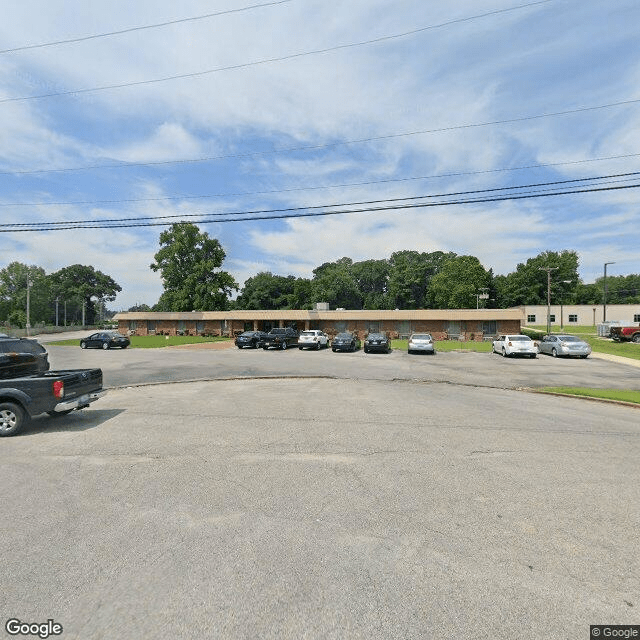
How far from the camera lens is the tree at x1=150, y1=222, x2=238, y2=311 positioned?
5528 centimetres

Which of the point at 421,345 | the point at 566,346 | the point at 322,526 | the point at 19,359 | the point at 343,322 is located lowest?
the point at 322,526

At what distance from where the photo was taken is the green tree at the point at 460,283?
82.2 m

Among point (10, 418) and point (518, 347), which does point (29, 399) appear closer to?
point (10, 418)

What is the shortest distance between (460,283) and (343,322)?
48627mm

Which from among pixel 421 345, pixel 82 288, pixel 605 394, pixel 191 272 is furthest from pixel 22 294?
pixel 605 394

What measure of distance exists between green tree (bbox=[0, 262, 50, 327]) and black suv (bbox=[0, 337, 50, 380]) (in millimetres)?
99495

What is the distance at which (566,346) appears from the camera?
26.5m

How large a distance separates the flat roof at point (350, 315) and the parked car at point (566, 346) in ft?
41.2

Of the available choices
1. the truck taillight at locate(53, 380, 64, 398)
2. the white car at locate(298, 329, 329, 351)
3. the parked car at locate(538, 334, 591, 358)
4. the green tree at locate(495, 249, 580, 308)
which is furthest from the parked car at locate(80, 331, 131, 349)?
the green tree at locate(495, 249, 580, 308)

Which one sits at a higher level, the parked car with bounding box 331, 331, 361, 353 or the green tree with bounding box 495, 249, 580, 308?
the green tree with bounding box 495, 249, 580, 308

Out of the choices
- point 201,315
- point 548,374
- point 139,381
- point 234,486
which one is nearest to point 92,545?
point 234,486

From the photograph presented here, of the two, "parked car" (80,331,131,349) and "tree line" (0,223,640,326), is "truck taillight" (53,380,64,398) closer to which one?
Answer: "parked car" (80,331,131,349)

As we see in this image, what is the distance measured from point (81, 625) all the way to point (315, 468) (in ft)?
11.7

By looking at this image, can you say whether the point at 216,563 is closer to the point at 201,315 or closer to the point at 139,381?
the point at 139,381
